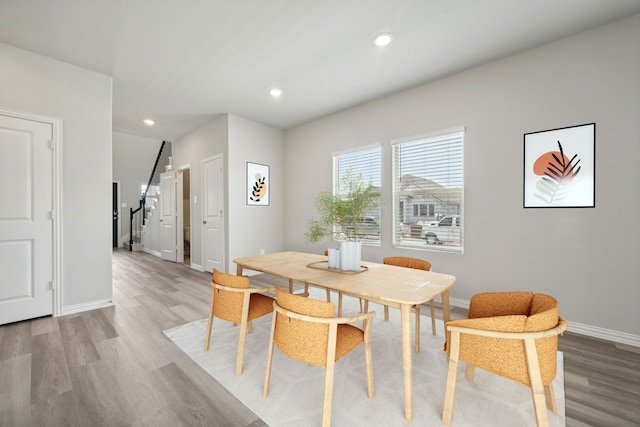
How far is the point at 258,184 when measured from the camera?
5094 millimetres

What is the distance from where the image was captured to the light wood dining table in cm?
150

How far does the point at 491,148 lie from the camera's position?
3.07m

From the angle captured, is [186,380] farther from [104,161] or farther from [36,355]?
[104,161]

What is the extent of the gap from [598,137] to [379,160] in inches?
90.5

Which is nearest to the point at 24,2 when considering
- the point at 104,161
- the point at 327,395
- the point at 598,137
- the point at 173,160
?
the point at 104,161

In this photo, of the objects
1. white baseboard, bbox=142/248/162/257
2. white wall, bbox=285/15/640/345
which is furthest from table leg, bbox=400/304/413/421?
white baseboard, bbox=142/248/162/257

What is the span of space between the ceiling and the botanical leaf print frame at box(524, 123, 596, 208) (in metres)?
0.96

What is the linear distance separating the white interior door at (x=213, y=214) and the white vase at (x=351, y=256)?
315 centimetres

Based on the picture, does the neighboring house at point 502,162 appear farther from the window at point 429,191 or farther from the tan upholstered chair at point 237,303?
the tan upholstered chair at point 237,303

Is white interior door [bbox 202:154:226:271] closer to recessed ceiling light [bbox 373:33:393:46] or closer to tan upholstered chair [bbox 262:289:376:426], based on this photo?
recessed ceiling light [bbox 373:33:393:46]

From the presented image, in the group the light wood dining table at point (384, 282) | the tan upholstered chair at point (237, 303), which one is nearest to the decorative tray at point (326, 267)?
the light wood dining table at point (384, 282)

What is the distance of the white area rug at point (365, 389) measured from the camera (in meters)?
1.52

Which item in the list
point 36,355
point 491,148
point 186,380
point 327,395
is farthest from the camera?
point 491,148

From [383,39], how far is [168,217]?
19.8ft
